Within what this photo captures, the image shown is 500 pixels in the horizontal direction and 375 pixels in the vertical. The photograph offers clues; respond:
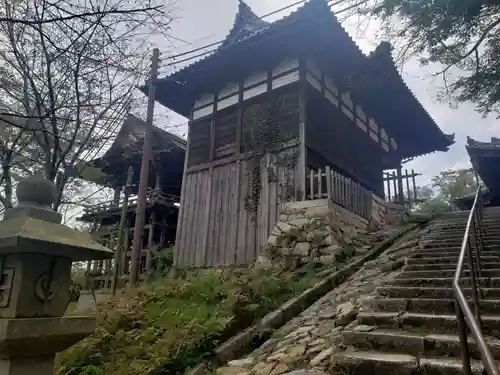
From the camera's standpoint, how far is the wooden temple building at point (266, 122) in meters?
10.1

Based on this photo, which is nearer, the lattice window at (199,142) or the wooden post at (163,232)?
the lattice window at (199,142)

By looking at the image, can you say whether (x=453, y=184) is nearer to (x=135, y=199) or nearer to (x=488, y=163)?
(x=488, y=163)

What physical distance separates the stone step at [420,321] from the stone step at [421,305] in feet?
0.69

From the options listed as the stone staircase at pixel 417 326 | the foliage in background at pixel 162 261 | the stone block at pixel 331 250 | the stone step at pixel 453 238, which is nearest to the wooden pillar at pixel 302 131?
the stone block at pixel 331 250

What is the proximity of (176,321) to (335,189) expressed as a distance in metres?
5.41

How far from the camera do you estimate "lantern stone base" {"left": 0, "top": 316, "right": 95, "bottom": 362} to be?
2107mm

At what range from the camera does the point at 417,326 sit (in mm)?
4117

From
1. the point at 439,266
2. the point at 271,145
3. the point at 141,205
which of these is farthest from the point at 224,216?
the point at 439,266

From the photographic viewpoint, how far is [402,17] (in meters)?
6.38

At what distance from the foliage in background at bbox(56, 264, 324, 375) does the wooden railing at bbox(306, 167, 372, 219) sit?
7.02ft

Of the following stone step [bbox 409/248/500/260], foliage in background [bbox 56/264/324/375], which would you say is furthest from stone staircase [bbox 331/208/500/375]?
foliage in background [bbox 56/264/324/375]

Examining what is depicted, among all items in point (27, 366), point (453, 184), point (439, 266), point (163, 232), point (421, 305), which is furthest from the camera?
point (453, 184)

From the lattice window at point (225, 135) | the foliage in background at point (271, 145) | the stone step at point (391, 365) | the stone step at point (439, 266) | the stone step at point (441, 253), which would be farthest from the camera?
the lattice window at point (225, 135)

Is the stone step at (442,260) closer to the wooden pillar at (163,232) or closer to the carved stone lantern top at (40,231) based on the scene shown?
the carved stone lantern top at (40,231)
